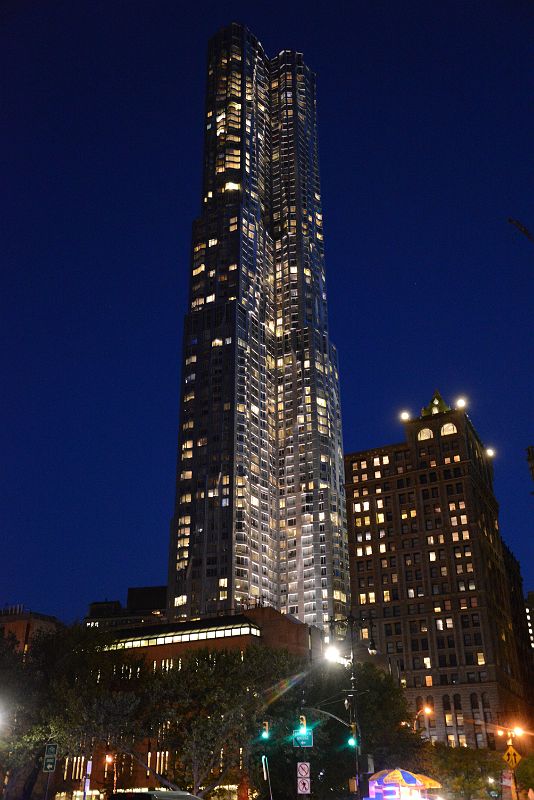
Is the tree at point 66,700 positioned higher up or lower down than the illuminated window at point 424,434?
lower down

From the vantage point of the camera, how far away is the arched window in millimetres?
183000

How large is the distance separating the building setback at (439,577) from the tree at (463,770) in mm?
39039

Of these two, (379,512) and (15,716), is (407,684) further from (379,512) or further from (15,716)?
(15,716)

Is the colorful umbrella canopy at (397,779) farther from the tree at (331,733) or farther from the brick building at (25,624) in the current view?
the brick building at (25,624)

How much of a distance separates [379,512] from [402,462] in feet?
43.9

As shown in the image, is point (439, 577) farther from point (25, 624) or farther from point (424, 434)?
point (25, 624)

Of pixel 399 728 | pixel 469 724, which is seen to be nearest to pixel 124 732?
pixel 399 728

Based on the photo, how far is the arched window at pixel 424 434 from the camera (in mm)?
183000

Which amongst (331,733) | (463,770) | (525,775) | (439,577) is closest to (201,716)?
(331,733)

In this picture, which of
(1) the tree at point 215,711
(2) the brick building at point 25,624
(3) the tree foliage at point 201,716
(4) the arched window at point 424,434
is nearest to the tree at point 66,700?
(3) the tree foliage at point 201,716

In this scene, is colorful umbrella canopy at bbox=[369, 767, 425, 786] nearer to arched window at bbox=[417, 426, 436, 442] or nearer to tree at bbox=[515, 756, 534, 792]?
tree at bbox=[515, 756, 534, 792]

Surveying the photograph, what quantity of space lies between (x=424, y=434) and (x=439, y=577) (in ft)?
117

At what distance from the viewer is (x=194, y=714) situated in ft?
220

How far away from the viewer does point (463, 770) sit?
338 ft
